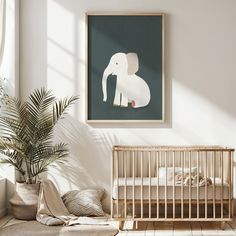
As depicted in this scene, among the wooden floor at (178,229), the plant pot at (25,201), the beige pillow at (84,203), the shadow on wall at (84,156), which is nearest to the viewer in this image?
the wooden floor at (178,229)

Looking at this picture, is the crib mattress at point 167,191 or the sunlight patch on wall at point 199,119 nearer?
the crib mattress at point 167,191

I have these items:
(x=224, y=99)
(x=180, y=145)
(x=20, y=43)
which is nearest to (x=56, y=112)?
(x=20, y=43)

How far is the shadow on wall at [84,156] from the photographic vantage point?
20.3 ft

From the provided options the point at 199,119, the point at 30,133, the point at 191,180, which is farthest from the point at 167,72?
the point at 30,133

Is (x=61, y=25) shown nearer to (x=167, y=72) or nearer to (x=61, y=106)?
(x=61, y=106)

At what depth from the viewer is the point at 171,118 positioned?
6137mm

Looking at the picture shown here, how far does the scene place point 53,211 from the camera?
18.5 feet

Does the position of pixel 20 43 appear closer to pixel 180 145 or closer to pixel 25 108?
pixel 25 108

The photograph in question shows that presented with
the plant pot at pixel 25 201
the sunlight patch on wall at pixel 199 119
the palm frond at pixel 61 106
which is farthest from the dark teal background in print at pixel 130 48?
the plant pot at pixel 25 201

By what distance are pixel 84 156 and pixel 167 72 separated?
125 centimetres

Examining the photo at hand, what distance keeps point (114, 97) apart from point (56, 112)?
65cm

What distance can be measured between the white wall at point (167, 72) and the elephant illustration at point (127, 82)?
0.24 meters

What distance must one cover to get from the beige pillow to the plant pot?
1.17 ft

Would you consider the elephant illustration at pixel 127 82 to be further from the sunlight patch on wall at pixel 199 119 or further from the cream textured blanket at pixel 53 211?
the cream textured blanket at pixel 53 211
